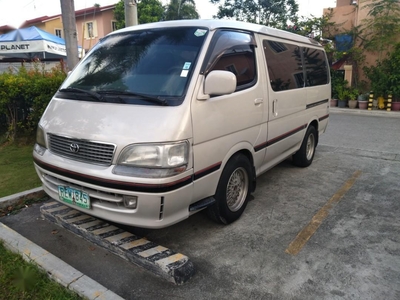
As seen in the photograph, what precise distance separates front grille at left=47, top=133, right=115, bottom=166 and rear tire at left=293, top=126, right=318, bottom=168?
11.9ft

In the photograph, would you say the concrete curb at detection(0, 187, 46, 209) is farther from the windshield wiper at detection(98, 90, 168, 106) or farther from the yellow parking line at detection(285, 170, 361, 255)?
the yellow parking line at detection(285, 170, 361, 255)

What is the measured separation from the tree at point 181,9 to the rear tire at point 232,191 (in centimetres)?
2094

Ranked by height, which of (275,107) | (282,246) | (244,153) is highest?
(275,107)

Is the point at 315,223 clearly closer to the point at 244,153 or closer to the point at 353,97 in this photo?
the point at 244,153

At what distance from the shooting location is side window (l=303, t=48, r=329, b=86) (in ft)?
17.3

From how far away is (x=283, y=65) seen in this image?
4.38m

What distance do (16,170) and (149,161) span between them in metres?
3.58

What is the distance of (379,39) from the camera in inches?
498

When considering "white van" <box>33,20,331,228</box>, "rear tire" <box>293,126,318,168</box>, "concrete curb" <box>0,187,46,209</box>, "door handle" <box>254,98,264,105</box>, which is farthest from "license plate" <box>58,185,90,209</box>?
"rear tire" <box>293,126,318,168</box>

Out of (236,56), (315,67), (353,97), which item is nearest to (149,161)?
(236,56)

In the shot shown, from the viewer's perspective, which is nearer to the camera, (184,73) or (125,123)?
(125,123)

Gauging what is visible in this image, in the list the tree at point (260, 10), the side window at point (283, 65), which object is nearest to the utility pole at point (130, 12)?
the side window at point (283, 65)

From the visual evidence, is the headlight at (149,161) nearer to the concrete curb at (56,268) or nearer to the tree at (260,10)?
the concrete curb at (56,268)

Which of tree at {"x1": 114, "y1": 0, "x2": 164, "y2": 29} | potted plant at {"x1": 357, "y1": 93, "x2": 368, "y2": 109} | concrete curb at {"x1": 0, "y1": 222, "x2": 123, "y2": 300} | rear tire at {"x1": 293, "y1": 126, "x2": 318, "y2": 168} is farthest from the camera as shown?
tree at {"x1": 114, "y1": 0, "x2": 164, "y2": 29}
